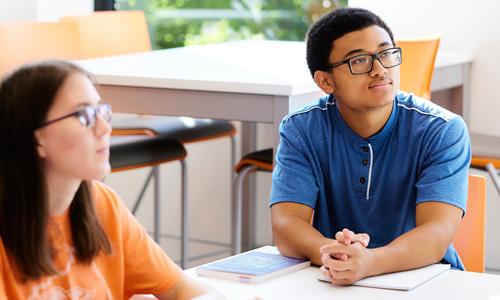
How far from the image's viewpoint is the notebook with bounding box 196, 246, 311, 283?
1.80 metres

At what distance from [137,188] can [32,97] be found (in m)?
3.27

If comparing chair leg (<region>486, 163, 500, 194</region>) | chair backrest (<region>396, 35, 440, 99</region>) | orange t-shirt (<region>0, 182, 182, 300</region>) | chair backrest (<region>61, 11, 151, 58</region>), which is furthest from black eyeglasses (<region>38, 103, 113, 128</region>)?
chair backrest (<region>61, 11, 151, 58</region>)

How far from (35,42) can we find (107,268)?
2452 millimetres

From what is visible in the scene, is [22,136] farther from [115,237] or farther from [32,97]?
[115,237]

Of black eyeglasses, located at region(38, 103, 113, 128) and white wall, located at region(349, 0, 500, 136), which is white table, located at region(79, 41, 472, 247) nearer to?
white wall, located at region(349, 0, 500, 136)

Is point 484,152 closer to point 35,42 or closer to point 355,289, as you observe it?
point 35,42

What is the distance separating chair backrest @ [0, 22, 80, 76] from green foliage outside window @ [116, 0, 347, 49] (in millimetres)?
1438

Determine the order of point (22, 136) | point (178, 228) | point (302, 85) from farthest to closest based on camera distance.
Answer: point (178, 228)
point (302, 85)
point (22, 136)

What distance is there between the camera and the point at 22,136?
146cm

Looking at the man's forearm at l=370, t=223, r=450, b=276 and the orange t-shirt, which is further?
the man's forearm at l=370, t=223, r=450, b=276

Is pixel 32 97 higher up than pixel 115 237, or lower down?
higher up

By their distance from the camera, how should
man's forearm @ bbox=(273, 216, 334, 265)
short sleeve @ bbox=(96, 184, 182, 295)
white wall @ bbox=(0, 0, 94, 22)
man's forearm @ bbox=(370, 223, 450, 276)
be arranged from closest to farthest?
short sleeve @ bbox=(96, 184, 182, 295)
man's forearm @ bbox=(370, 223, 450, 276)
man's forearm @ bbox=(273, 216, 334, 265)
white wall @ bbox=(0, 0, 94, 22)

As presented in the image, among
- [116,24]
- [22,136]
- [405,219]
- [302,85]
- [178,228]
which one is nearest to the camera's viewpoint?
[22,136]

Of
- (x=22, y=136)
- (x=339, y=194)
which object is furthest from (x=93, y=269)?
(x=339, y=194)
